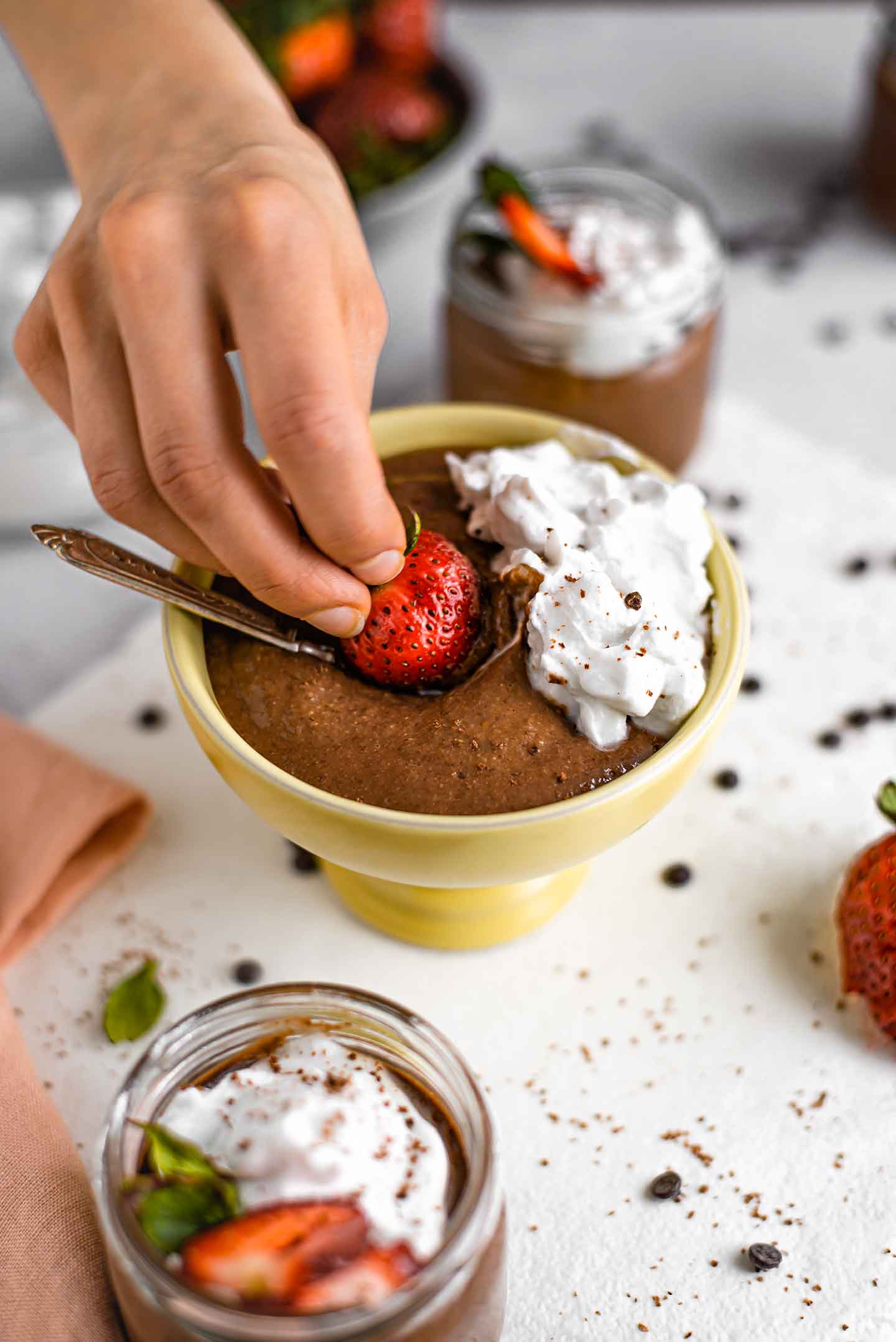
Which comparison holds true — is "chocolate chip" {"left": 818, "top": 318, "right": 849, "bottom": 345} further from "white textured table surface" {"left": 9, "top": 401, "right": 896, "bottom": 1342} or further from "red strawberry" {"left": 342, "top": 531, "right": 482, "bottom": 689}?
"red strawberry" {"left": 342, "top": 531, "right": 482, "bottom": 689}

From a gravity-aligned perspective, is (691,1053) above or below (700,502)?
below

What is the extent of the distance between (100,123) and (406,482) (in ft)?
2.00

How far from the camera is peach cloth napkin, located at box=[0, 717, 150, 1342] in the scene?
1.38 meters

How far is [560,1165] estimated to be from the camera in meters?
1.59

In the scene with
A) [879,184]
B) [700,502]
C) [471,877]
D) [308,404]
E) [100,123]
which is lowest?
[879,184]

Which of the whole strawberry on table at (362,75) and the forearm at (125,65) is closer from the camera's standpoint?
the forearm at (125,65)

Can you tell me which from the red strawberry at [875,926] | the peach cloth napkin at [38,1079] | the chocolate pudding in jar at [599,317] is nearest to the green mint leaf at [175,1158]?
the peach cloth napkin at [38,1079]

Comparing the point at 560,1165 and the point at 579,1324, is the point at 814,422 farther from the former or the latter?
the point at 579,1324

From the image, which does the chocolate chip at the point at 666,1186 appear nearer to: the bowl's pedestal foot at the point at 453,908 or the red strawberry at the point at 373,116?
the bowl's pedestal foot at the point at 453,908

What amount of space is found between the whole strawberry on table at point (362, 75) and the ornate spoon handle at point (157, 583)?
1.44m

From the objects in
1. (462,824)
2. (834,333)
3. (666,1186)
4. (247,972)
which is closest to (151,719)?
(247,972)

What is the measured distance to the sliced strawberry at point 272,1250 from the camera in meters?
1.13

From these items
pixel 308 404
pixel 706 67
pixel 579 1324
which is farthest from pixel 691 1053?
pixel 706 67

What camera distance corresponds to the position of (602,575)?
154 centimetres
